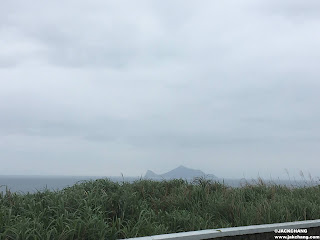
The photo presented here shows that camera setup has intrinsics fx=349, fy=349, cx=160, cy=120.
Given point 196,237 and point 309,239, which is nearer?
point 196,237

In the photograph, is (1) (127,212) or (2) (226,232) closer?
(2) (226,232)

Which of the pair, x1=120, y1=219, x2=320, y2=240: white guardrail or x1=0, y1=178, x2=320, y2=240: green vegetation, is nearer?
x1=120, y1=219, x2=320, y2=240: white guardrail

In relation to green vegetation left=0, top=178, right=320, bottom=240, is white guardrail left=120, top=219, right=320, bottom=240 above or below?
below

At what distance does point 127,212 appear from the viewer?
7.39 m

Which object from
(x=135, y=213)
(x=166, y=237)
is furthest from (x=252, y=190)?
(x=166, y=237)

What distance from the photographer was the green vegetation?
5.54 meters

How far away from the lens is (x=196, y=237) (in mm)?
5375

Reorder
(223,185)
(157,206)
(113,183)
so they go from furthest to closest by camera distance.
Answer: (223,185) → (113,183) → (157,206)

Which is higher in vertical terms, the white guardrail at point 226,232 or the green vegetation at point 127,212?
the green vegetation at point 127,212

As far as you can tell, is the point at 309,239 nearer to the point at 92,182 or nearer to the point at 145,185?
the point at 145,185

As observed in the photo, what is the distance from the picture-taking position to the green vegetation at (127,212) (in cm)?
554

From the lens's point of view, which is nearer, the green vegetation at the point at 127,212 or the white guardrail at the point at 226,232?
the white guardrail at the point at 226,232

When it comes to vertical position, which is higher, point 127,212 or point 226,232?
point 127,212

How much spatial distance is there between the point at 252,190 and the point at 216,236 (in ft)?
17.2
